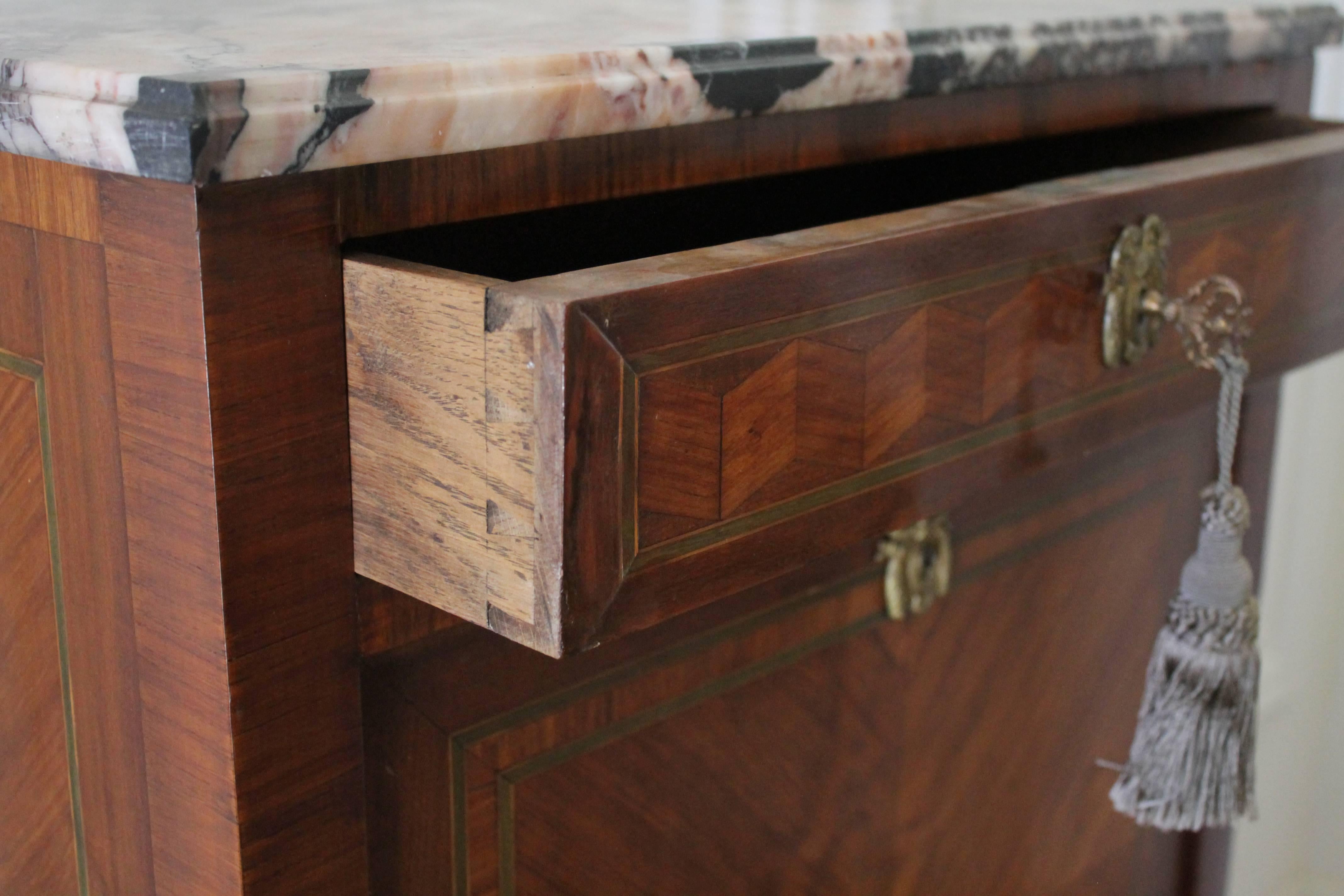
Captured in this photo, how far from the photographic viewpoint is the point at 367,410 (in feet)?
1.36

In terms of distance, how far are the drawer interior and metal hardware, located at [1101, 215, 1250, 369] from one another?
129 millimetres

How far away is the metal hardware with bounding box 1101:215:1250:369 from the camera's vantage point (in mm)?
565

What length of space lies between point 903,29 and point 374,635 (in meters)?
0.29

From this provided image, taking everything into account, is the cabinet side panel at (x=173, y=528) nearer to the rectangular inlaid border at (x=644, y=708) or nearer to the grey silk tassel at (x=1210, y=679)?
the rectangular inlaid border at (x=644, y=708)

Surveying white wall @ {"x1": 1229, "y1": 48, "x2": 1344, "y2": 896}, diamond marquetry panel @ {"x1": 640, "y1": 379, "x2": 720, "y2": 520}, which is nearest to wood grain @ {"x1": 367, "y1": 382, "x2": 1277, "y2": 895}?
diamond marquetry panel @ {"x1": 640, "y1": 379, "x2": 720, "y2": 520}

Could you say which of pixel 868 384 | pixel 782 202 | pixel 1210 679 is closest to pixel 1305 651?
pixel 1210 679

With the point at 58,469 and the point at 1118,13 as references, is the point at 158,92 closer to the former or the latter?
the point at 58,469

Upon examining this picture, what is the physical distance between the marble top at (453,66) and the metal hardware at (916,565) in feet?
0.61

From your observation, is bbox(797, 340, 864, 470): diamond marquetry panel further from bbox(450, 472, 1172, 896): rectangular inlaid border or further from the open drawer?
bbox(450, 472, 1172, 896): rectangular inlaid border

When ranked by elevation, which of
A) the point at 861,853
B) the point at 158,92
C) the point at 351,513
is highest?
the point at 158,92

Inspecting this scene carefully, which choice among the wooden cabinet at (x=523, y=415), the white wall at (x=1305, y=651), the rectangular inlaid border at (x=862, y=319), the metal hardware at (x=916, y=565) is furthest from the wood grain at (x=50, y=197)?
the white wall at (x=1305, y=651)

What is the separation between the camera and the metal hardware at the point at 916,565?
632mm

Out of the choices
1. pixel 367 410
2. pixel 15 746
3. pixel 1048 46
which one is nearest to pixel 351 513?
pixel 367 410

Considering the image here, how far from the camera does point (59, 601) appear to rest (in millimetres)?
468
